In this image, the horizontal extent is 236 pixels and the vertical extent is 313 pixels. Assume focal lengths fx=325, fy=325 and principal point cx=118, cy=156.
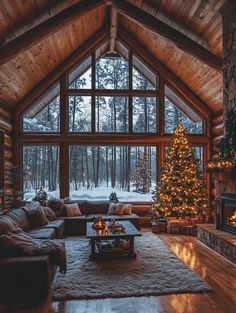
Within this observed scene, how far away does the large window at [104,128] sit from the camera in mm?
10203

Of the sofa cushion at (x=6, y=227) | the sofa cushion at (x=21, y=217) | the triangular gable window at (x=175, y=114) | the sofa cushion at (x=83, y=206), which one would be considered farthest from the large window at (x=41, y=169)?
the sofa cushion at (x=6, y=227)

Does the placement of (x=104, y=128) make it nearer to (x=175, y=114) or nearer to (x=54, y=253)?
(x=175, y=114)

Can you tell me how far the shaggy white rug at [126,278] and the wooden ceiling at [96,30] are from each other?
4576 millimetres

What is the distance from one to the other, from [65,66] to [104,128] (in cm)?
228

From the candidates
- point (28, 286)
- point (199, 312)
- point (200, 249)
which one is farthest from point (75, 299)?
point (200, 249)

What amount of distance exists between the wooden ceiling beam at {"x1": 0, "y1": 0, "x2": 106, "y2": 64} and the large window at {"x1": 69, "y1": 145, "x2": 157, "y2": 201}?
3872 mm

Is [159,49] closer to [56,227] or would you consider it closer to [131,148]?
[131,148]

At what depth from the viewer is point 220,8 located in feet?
21.6

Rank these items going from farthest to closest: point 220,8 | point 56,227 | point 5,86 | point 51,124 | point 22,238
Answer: point 51,124 → point 5,86 → point 56,227 → point 220,8 → point 22,238

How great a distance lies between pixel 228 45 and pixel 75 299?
18.6ft

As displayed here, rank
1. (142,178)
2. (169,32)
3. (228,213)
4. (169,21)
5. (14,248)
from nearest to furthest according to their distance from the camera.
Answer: (14,248)
(228,213)
(169,21)
(169,32)
(142,178)

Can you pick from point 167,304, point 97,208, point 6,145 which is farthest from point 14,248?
point 6,145

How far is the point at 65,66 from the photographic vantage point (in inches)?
399

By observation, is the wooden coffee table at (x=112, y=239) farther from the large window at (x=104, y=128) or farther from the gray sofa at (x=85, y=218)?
the large window at (x=104, y=128)
